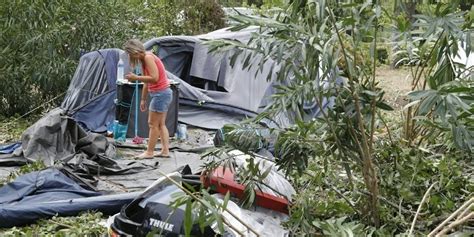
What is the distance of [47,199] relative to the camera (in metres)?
5.29

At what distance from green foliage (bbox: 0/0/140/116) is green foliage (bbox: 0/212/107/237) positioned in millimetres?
4882

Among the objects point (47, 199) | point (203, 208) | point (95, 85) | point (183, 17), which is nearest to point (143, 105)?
point (95, 85)

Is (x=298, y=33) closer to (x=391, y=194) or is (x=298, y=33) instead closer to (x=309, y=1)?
(x=309, y=1)

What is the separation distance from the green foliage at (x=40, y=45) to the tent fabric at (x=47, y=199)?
13.6 feet

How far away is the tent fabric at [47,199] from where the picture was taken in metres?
5.03

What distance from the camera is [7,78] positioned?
9.58 metres

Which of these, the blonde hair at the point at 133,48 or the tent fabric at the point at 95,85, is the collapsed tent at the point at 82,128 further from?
the blonde hair at the point at 133,48

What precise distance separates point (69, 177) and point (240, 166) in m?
2.57

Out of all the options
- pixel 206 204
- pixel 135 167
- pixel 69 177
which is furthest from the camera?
pixel 135 167

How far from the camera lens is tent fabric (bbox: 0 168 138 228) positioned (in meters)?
5.03

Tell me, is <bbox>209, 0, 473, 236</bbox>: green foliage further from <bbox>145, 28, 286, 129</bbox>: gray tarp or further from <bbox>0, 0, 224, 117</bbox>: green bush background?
<bbox>0, 0, 224, 117</bbox>: green bush background

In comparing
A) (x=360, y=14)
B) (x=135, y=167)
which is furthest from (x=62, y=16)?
(x=360, y=14)

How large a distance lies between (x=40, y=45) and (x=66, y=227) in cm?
523

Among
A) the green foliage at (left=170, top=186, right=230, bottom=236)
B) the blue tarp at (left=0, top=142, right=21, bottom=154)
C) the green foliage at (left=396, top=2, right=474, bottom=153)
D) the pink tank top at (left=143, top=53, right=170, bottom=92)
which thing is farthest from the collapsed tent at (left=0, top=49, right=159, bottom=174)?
the green foliage at (left=396, top=2, right=474, bottom=153)
